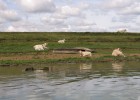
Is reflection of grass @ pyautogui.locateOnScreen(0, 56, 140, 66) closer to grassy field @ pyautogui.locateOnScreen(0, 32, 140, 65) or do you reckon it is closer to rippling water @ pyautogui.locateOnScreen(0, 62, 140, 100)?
grassy field @ pyautogui.locateOnScreen(0, 32, 140, 65)

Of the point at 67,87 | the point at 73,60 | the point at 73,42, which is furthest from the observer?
the point at 73,42

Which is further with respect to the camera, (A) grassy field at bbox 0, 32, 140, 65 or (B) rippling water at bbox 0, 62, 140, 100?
(A) grassy field at bbox 0, 32, 140, 65

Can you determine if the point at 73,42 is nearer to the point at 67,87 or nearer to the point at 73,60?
the point at 73,60

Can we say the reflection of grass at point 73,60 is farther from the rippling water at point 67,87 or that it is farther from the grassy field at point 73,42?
the rippling water at point 67,87

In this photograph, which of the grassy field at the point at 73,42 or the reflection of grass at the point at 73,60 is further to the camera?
the grassy field at the point at 73,42

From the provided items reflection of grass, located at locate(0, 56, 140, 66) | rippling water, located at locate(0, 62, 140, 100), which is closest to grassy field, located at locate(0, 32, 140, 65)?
reflection of grass, located at locate(0, 56, 140, 66)

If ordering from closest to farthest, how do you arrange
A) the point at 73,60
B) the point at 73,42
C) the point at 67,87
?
the point at 67,87 < the point at 73,60 < the point at 73,42

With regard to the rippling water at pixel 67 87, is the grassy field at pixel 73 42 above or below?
above

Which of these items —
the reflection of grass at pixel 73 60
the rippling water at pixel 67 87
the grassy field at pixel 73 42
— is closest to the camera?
the rippling water at pixel 67 87

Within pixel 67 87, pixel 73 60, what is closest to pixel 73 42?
pixel 73 60

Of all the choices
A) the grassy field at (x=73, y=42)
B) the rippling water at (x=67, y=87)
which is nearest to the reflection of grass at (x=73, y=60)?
the grassy field at (x=73, y=42)

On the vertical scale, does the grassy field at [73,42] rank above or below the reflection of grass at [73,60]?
above

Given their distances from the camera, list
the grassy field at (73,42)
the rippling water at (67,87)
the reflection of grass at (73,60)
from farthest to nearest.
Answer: the grassy field at (73,42)
the reflection of grass at (73,60)
the rippling water at (67,87)

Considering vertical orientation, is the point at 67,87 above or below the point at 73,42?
below
